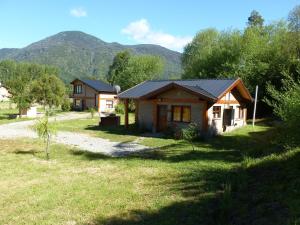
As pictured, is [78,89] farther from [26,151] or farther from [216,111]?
[26,151]

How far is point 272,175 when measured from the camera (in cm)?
1130

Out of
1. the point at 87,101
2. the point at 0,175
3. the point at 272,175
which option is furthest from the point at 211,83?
the point at 87,101

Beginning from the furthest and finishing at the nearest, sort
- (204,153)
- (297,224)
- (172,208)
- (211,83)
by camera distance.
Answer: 1. (211,83)
2. (204,153)
3. (172,208)
4. (297,224)

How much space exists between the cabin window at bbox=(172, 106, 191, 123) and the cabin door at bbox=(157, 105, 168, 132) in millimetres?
793

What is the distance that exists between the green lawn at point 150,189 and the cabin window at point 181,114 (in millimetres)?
7526

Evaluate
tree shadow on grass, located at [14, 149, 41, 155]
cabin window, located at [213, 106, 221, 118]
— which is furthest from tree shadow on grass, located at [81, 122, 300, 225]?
cabin window, located at [213, 106, 221, 118]

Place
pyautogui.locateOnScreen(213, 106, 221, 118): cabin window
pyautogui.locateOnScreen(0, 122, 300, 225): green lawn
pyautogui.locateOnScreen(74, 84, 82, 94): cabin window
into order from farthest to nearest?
pyautogui.locateOnScreen(74, 84, 82, 94): cabin window < pyautogui.locateOnScreen(213, 106, 221, 118): cabin window < pyautogui.locateOnScreen(0, 122, 300, 225): green lawn

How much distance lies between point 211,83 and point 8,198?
19.9m

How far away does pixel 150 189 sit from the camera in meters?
11.2

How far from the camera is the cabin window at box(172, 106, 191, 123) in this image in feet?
82.0

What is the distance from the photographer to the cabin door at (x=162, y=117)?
2619cm

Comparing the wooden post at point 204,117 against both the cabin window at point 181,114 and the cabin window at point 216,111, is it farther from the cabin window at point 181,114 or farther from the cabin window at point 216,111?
the cabin window at point 216,111

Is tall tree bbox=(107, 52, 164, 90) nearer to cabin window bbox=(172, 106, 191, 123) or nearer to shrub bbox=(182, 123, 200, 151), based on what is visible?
cabin window bbox=(172, 106, 191, 123)

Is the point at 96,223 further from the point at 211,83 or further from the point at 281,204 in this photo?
the point at 211,83
